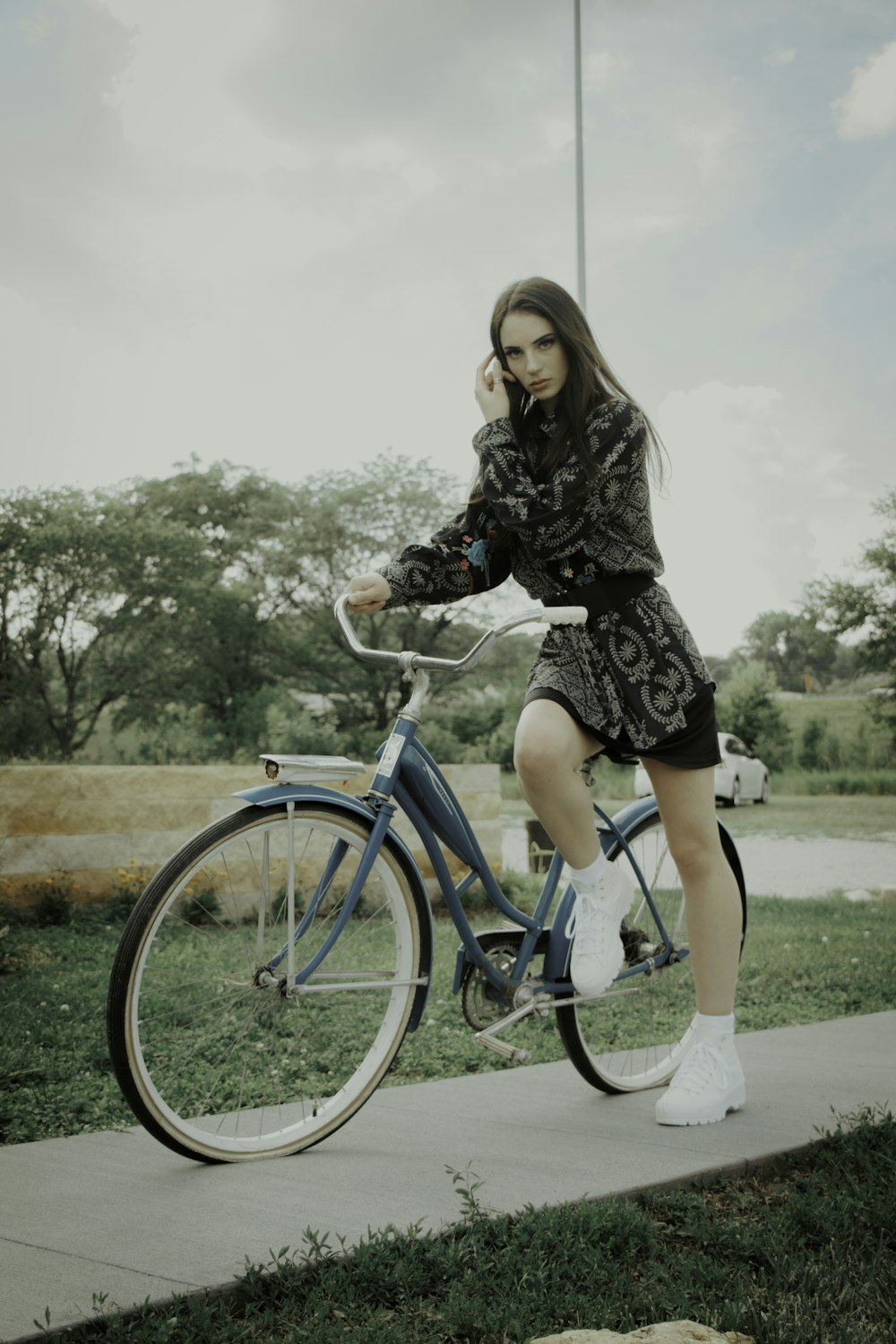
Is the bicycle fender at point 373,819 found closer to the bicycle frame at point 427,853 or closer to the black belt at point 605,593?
the bicycle frame at point 427,853

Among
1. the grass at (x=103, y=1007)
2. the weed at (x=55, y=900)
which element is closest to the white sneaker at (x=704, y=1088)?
the grass at (x=103, y=1007)

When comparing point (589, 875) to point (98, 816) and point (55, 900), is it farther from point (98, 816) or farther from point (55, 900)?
point (98, 816)

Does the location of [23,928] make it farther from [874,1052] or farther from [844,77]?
[844,77]

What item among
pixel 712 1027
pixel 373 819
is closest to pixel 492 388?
pixel 373 819

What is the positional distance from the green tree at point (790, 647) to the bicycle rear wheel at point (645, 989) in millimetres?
6949

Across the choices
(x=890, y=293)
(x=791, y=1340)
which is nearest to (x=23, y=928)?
(x=791, y=1340)

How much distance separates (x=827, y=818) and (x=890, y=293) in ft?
13.5

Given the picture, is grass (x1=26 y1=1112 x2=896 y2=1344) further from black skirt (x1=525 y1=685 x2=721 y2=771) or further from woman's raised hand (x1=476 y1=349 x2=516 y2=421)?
woman's raised hand (x1=476 y1=349 x2=516 y2=421)

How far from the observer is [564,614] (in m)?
2.40

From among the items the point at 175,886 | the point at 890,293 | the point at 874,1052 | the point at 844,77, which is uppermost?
the point at 844,77

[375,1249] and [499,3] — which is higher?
A: [499,3]

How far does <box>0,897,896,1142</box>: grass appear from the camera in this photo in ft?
9.79

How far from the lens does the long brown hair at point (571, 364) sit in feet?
8.15

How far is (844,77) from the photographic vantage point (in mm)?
9492
